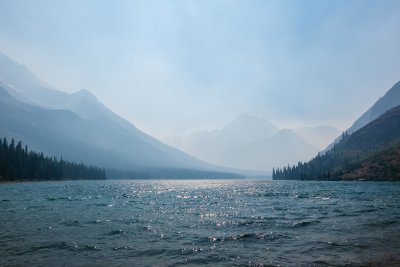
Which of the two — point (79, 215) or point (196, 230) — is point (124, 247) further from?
point (79, 215)

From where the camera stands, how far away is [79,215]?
52.1m

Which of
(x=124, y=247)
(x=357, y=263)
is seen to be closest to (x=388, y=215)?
(x=357, y=263)

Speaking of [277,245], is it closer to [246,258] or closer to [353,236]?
[246,258]

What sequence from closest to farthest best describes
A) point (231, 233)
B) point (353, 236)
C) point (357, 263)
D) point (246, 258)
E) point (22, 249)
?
point (357, 263)
point (246, 258)
point (22, 249)
point (353, 236)
point (231, 233)

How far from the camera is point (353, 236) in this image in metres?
34.3

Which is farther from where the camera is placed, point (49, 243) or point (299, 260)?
point (49, 243)

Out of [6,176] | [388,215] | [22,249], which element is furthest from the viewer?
[6,176]

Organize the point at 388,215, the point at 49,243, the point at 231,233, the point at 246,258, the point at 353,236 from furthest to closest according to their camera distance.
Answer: the point at 388,215, the point at 231,233, the point at 353,236, the point at 49,243, the point at 246,258

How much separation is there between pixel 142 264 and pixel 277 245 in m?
12.6

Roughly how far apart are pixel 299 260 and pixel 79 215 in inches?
1455

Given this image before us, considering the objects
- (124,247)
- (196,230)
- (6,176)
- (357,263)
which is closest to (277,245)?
(357,263)

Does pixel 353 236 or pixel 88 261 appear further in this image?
pixel 353 236

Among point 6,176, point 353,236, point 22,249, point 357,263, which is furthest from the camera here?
point 6,176

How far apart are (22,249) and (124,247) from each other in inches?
330
